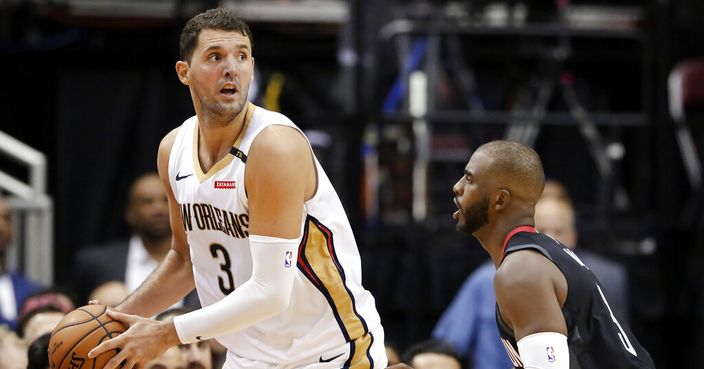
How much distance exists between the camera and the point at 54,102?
31.6ft

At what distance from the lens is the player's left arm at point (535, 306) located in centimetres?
451

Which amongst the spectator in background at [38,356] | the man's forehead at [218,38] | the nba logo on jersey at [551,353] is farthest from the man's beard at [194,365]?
the nba logo on jersey at [551,353]

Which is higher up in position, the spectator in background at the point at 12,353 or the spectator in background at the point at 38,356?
the spectator in background at the point at 38,356

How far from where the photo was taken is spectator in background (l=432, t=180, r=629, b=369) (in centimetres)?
760

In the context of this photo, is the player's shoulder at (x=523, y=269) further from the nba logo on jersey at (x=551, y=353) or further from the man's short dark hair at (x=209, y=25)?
the man's short dark hair at (x=209, y=25)

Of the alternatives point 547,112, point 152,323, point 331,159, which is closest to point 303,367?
point 152,323

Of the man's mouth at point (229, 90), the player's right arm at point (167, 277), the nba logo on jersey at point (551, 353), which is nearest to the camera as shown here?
the nba logo on jersey at point (551, 353)

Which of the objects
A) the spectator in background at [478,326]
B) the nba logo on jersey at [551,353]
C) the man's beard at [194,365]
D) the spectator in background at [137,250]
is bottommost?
the spectator in background at [478,326]

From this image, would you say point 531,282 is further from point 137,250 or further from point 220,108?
point 137,250

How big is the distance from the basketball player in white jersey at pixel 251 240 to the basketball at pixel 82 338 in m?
0.05

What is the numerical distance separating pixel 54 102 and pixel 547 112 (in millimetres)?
3728

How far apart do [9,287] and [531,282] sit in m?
4.44

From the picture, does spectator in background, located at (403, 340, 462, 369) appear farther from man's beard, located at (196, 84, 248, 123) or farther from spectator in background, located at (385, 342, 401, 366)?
man's beard, located at (196, 84, 248, 123)

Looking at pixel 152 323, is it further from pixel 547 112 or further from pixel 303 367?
pixel 547 112
